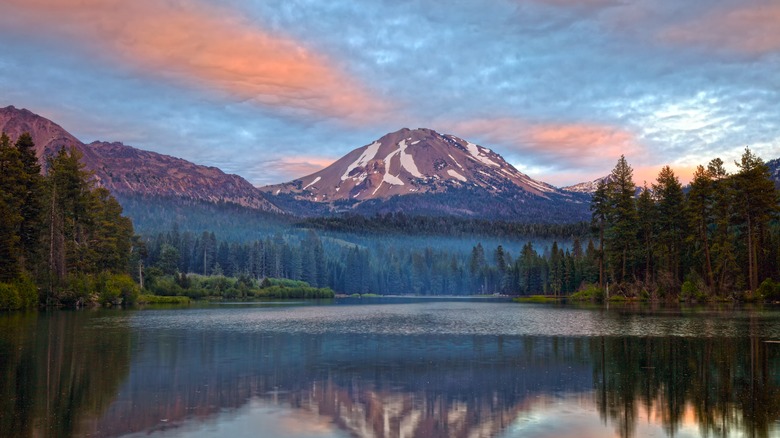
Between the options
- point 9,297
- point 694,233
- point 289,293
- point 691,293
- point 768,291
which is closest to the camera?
Answer: point 9,297

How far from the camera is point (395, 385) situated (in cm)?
2147

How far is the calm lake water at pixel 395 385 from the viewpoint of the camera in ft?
51.6

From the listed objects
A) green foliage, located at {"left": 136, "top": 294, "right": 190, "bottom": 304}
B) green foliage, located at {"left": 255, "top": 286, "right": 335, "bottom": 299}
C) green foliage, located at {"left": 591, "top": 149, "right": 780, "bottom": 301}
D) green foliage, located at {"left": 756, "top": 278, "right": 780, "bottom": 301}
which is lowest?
green foliage, located at {"left": 255, "top": 286, "right": 335, "bottom": 299}

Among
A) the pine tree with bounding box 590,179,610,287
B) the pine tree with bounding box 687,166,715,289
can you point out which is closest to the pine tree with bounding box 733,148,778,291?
the pine tree with bounding box 687,166,715,289

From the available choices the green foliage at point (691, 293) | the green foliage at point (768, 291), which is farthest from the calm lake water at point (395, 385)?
the green foliage at point (691, 293)

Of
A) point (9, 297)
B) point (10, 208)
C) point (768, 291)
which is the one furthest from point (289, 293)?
point (768, 291)

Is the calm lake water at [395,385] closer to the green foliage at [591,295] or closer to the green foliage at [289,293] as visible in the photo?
the green foliage at [591,295]

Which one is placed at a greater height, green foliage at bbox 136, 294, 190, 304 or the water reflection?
the water reflection

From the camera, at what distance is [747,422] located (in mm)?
15719

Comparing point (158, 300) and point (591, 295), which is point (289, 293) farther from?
point (591, 295)

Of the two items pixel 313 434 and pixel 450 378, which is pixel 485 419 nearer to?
pixel 313 434

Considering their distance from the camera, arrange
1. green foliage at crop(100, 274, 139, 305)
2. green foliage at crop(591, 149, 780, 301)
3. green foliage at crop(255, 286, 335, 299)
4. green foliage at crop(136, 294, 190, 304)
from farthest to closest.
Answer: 1. green foliage at crop(255, 286, 335, 299)
2. green foliage at crop(136, 294, 190, 304)
3. green foliage at crop(100, 274, 139, 305)
4. green foliage at crop(591, 149, 780, 301)

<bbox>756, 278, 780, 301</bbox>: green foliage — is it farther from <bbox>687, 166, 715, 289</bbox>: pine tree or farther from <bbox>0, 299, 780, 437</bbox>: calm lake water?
<bbox>0, 299, 780, 437</bbox>: calm lake water

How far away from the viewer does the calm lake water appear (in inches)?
619
